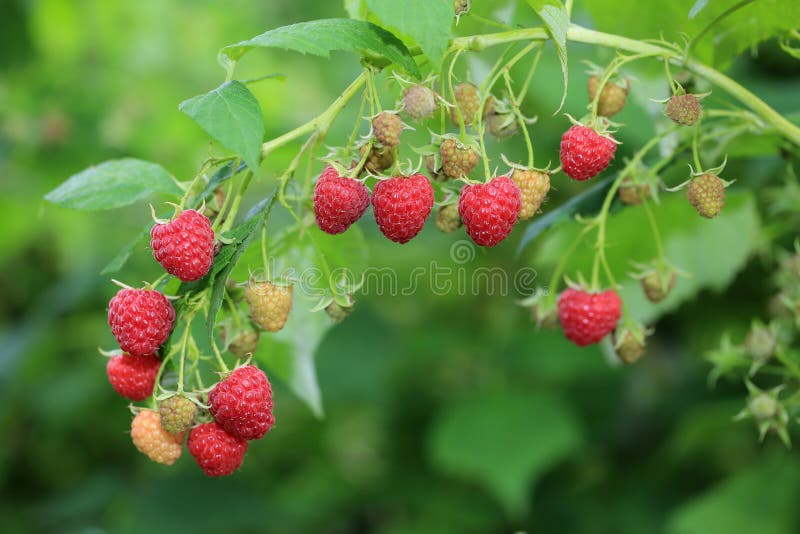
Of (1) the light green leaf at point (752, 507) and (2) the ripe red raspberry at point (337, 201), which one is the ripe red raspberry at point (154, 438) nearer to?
(2) the ripe red raspberry at point (337, 201)

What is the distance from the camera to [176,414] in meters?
1.27

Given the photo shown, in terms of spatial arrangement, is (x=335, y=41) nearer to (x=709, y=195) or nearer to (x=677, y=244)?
(x=709, y=195)

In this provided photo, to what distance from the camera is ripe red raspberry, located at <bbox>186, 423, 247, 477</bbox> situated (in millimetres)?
1312

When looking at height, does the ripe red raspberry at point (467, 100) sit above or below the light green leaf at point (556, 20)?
below

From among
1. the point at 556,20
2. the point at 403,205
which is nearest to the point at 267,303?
the point at 403,205

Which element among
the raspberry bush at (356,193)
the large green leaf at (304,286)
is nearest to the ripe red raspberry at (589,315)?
the raspberry bush at (356,193)

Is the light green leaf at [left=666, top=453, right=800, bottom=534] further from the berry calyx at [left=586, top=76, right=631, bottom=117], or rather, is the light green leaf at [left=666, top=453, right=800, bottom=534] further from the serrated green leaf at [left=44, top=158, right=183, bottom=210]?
the serrated green leaf at [left=44, top=158, right=183, bottom=210]

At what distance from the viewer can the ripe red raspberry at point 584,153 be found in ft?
4.31

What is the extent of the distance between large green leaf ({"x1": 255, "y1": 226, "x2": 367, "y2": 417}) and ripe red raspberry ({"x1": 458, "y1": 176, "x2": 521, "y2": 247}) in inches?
13.4

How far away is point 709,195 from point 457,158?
376mm

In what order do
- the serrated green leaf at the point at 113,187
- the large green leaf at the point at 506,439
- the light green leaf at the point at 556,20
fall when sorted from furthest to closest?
the large green leaf at the point at 506,439 → the serrated green leaf at the point at 113,187 → the light green leaf at the point at 556,20

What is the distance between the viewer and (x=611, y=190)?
5.05ft

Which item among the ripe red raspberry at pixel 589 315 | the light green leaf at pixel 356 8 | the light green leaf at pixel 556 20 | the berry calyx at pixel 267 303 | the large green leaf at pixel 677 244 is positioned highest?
the light green leaf at pixel 556 20

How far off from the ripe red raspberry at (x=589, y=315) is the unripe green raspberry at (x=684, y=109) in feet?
1.36
